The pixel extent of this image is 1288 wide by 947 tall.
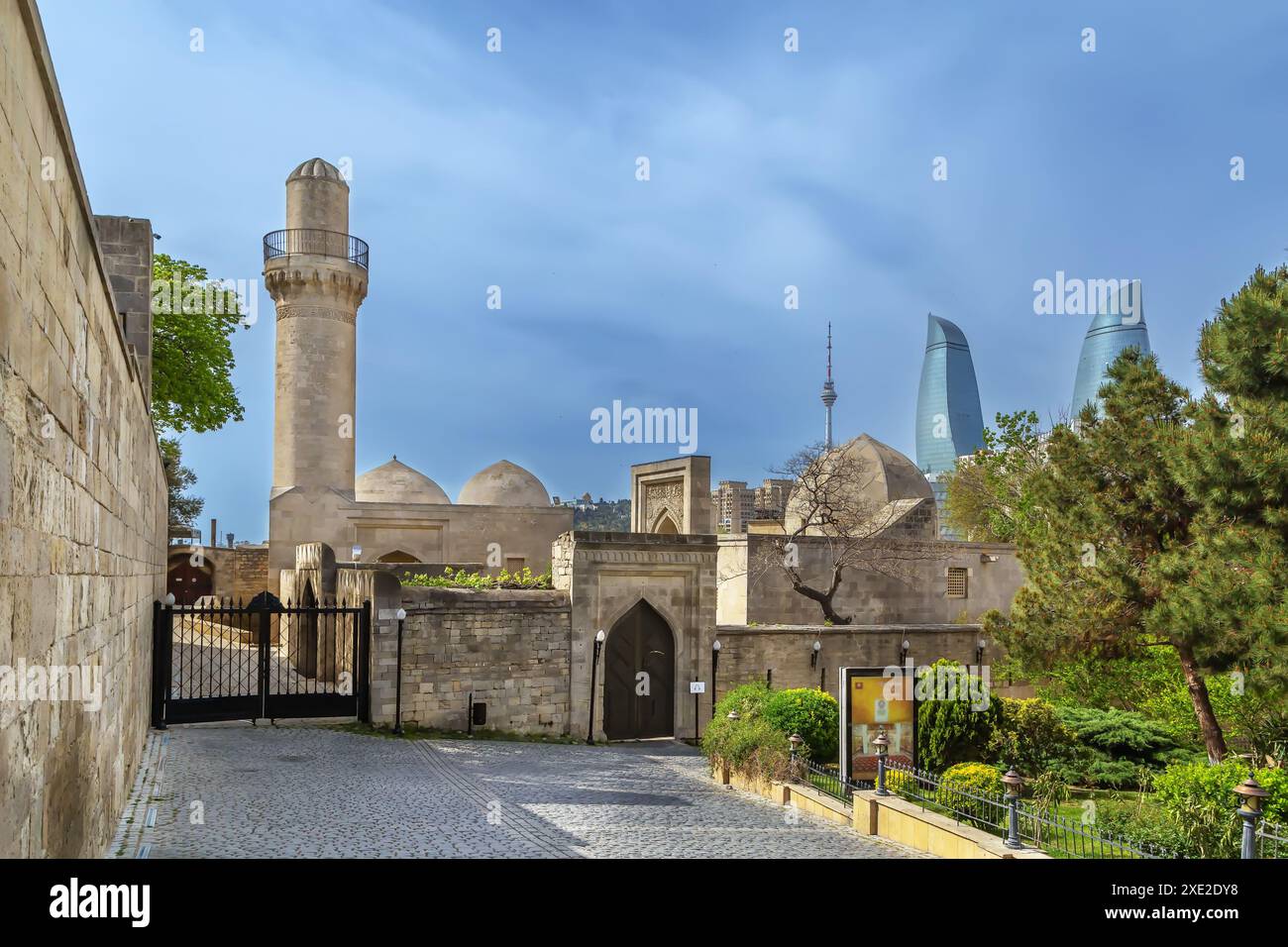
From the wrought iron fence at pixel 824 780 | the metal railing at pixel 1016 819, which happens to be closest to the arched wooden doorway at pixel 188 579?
the wrought iron fence at pixel 824 780

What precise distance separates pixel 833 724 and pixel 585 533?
6386 mm

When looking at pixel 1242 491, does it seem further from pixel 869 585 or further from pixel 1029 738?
pixel 869 585

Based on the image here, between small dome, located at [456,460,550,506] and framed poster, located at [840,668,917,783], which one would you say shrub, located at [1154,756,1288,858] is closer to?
framed poster, located at [840,668,917,783]

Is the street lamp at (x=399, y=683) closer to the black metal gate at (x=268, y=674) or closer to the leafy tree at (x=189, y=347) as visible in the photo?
the black metal gate at (x=268, y=674)

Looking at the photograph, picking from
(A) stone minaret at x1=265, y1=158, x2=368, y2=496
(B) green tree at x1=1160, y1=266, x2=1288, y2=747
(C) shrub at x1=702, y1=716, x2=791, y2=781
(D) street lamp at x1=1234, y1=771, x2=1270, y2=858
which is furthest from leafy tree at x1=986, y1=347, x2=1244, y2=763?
(A) stone minaret at x1=265, y1=158, x2=368, y2=496

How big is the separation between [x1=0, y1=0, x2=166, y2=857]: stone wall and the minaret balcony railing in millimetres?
22742

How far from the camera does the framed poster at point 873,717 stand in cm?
1345

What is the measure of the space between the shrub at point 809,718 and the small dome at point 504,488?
18043 millimetres

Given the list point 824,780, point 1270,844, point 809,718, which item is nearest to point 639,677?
point 809,718

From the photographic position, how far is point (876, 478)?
112 ft

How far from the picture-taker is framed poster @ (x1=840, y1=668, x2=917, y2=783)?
44.1 feet

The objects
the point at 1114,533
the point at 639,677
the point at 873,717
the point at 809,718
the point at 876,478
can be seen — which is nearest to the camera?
the point at 873,717

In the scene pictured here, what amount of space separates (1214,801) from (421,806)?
27.6ft
